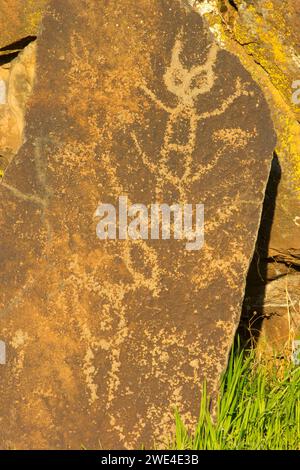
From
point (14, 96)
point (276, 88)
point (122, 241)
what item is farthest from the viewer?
point (14, 96)

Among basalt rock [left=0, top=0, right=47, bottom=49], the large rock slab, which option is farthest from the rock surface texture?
basalt rock [left=0, top=0, right=47, bottom=49]

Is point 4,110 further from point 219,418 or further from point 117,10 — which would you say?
point 219,418

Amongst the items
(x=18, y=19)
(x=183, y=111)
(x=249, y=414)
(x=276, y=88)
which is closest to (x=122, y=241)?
(x=183, y=111)

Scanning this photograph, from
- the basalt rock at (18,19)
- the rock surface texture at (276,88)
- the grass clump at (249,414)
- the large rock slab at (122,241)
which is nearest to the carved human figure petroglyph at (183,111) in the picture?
the large rock slab at (122,241)

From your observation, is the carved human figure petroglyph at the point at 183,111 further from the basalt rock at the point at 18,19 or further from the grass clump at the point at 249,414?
the basalt rock at the point at 18,19

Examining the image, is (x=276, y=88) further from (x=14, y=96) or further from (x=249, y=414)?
(x=249, y=414)

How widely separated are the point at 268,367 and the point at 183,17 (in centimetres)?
127

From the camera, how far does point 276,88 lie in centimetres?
344

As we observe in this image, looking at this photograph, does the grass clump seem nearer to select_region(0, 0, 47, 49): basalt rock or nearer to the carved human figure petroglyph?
the carved human figure petroglyph

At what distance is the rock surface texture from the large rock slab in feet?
1.37

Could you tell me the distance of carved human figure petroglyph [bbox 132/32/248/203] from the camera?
9.72 feet

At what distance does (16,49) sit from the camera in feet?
11.8

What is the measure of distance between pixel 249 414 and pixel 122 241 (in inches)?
26.6

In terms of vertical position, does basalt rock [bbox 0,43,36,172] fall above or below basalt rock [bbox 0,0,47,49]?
below
